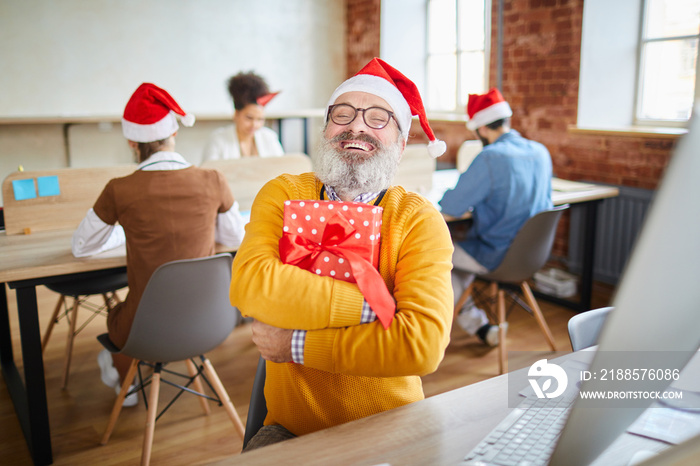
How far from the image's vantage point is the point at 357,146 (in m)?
1.35

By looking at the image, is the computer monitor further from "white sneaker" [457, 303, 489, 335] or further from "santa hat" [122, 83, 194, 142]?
"white sneaker" [457, 303, 489, 335]

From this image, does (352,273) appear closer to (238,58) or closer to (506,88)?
(506,88)

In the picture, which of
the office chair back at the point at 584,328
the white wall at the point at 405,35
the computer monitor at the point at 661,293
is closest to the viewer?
the computer monitor at the point at 661,293

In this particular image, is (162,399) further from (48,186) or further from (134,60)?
(134,60)

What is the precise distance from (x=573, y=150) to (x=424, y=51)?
263 centimetres

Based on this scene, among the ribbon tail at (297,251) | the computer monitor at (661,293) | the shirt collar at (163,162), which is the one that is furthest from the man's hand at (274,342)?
the shirt collar at (163,162)

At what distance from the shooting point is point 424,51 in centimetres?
596

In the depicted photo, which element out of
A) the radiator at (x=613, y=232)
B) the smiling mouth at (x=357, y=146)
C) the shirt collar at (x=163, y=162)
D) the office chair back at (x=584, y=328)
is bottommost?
the radiator at (x=613, y=232)

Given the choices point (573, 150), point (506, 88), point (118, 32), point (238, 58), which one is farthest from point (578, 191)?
point (118, 32)

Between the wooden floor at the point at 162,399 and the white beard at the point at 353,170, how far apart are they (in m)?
1.20

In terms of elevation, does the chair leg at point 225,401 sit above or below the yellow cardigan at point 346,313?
below

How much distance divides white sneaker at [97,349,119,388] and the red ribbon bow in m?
1.64

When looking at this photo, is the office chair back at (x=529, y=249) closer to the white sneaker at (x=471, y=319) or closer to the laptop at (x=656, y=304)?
the white sneaker at (x=471, y=319)

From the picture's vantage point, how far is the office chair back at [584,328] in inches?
50.5
